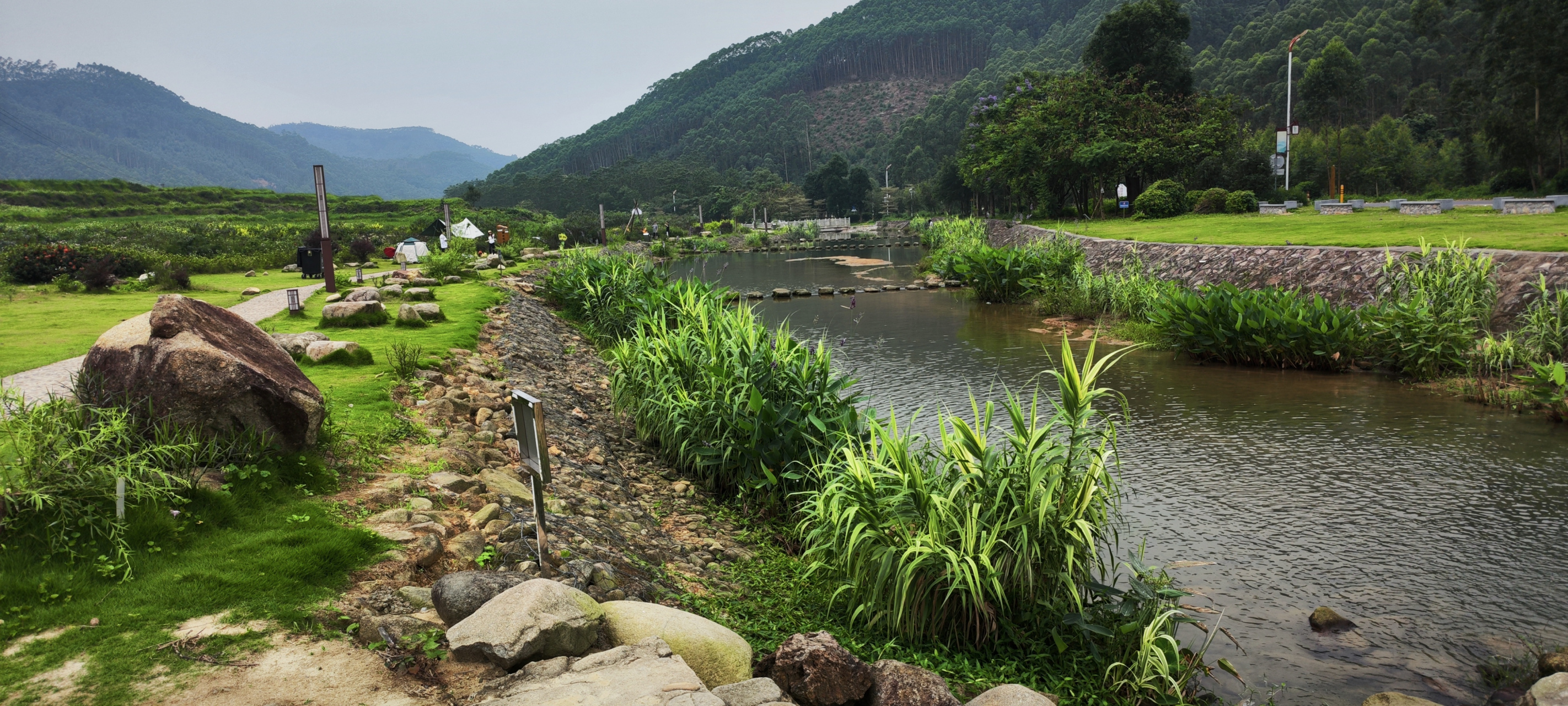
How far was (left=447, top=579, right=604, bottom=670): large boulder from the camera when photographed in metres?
3.57

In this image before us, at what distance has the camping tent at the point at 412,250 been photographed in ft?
94.4

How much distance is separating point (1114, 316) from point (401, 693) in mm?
17539

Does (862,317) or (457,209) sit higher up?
(457,209)

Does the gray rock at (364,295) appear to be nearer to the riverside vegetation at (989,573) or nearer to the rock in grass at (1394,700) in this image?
the riverside vegetation at (989,573)

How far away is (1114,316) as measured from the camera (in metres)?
18.4

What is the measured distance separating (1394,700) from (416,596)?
16.9 ft

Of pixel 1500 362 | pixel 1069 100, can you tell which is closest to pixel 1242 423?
pixel 1500 362

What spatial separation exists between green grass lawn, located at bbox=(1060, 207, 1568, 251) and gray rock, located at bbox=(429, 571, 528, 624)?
52.4ft

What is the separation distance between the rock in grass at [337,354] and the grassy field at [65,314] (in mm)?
2503

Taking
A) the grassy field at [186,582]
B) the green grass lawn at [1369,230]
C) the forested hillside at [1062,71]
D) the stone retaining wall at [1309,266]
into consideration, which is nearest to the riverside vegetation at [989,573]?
the grassy field at [186,582]

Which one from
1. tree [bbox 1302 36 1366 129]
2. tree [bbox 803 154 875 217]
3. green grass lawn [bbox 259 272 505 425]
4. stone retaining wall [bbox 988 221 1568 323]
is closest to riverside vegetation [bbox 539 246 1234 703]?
green grass lawn [bbox 259 272 505 425]

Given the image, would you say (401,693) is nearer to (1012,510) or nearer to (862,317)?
(1012,510)

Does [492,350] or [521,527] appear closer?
[521,527]

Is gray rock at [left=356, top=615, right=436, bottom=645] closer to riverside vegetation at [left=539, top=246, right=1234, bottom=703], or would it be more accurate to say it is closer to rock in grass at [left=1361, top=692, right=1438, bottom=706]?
riverside vegetation at [left=539, top=246, right=1234, bottom=703]
